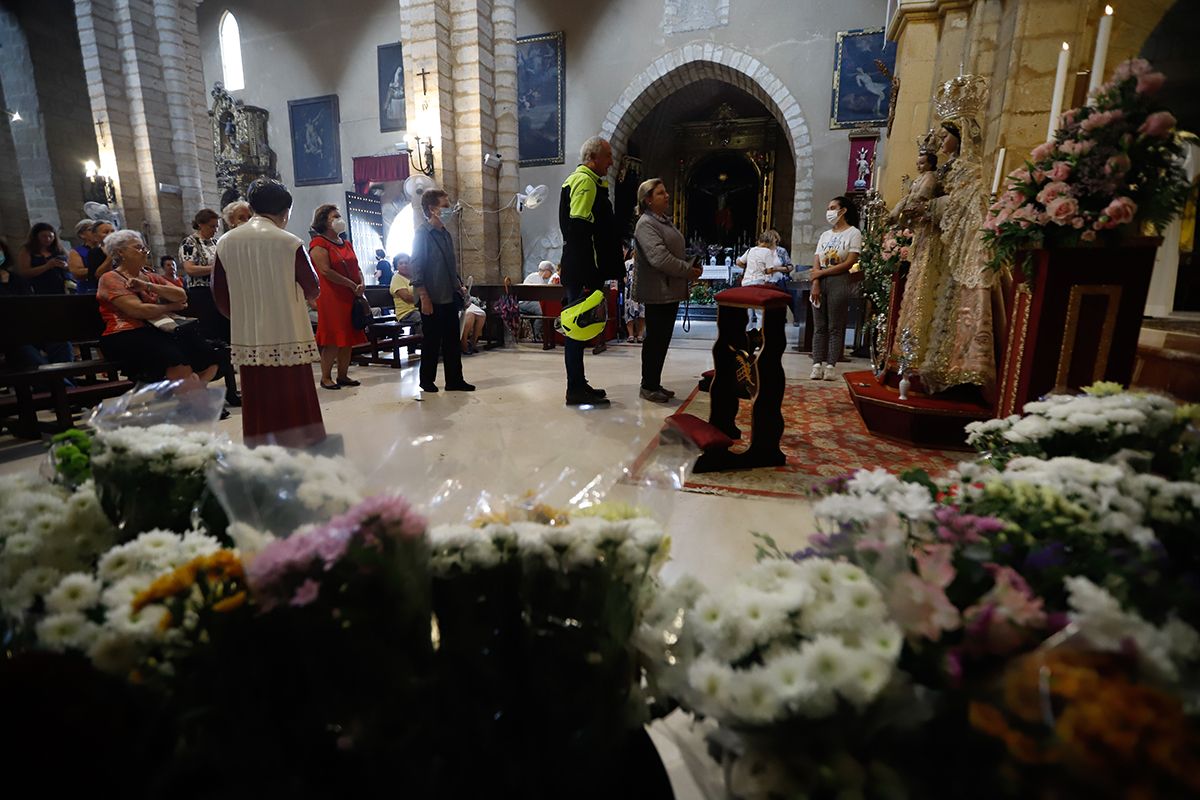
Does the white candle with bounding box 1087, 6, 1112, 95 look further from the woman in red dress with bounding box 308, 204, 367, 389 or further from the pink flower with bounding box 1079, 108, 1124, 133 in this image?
the woman in red dress with bounding box 308, 204, 367, 389

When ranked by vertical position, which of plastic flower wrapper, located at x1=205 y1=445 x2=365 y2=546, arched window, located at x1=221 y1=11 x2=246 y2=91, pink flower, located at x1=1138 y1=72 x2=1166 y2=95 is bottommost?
plastic flower wrapper, located at x1=205 y1=445 x2=365 y2=546

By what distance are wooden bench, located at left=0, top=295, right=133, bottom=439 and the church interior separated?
27mm

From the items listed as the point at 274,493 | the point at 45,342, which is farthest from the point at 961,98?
the point at 45,342

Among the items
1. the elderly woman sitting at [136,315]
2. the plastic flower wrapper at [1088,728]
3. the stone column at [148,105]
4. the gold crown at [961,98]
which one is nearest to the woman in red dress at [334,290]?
the elderly woman sitting at [136,315]

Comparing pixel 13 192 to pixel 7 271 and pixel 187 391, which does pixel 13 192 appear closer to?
pixel 7 271

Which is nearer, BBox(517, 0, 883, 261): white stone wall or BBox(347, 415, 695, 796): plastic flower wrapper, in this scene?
BBox(347, 415, 695, 796): plastic flower wrapper

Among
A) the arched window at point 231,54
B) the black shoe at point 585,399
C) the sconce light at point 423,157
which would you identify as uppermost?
the arched window at point 231,54

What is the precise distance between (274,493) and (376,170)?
14.4 meters

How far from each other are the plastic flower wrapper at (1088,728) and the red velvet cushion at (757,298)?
261 cm

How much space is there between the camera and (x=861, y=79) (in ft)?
34.3

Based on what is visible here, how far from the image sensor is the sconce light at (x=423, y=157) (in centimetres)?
789

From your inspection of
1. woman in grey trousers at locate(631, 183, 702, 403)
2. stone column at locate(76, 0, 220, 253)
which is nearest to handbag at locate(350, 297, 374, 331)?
woman in grey trousers at locate(631, 183, 702, 403)

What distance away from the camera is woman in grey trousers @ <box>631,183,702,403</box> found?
4391mm

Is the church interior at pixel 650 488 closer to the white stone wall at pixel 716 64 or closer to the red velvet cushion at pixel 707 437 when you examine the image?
the red velvet cushion at pixel 707 437
